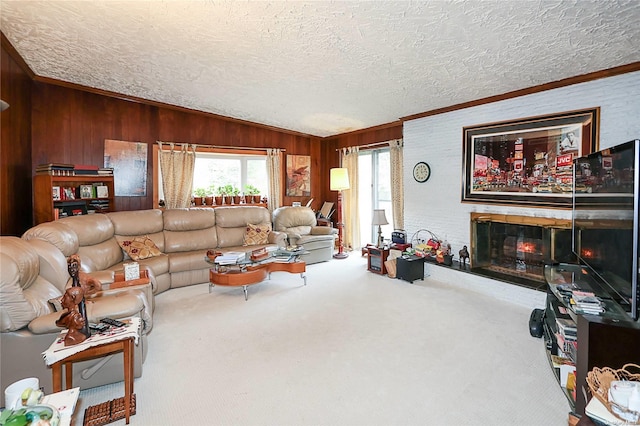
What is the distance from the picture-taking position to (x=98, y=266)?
156 inches

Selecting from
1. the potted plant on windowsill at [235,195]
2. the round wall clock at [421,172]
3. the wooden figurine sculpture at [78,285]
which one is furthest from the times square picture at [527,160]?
the wooden figurine sculpture at [78,285]

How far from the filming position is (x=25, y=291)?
2.28 m

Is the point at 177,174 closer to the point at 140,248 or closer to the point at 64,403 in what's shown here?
the point at 140,248

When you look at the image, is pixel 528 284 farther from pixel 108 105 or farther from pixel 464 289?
pixel 108 105

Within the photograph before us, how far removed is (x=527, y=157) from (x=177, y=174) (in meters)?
5.31

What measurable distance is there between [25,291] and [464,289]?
178 inches

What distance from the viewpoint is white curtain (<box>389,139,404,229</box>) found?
5.91m

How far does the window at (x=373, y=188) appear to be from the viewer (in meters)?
6.53

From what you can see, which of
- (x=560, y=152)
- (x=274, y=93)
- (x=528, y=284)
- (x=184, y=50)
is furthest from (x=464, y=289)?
(x=184, y=50)

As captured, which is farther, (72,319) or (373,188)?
(373,188)

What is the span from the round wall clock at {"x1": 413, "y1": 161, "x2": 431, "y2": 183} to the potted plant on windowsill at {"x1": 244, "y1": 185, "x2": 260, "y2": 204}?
314cm

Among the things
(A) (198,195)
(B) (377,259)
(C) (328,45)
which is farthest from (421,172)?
(A) (198,195)

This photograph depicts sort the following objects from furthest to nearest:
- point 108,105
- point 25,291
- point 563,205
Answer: point 108,105, point 563,205, point 25,291

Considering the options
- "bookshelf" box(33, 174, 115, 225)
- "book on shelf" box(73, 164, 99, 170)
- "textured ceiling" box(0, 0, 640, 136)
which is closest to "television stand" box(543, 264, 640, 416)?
"textured ceiling" box(0, 0, 640, 136)
